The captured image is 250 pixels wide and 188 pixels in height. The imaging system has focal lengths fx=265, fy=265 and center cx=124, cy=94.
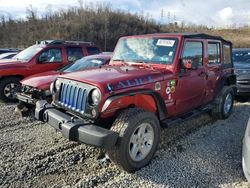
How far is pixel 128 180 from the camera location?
11.2 ft

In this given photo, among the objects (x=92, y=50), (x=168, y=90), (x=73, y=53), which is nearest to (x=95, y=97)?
(x=168, y=90)

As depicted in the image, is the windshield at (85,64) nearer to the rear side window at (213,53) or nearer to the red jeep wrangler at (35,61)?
the red jeep wrangler at (35,61)

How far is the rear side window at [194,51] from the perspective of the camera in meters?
4.58

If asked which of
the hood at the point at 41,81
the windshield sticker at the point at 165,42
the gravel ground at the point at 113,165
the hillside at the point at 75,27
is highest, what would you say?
the hillside at the point at 75,27

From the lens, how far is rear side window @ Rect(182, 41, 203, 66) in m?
4.58

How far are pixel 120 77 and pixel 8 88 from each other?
5.07 metres

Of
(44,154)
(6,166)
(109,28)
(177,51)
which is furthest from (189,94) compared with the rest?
(109,28)

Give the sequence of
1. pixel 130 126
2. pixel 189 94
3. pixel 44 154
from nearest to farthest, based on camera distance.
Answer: pixel 130 126, pixel 44 154, pixel 189 94

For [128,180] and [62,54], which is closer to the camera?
[128,180]

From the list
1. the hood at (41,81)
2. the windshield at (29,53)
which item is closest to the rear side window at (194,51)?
the hood at (41,81)

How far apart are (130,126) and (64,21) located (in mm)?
27820

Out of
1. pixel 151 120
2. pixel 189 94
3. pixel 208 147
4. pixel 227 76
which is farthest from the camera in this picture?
pixel 227 76

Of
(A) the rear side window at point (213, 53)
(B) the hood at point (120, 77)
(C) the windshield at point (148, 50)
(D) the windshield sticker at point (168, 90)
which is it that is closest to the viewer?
(B) the hood at point (120, 77)

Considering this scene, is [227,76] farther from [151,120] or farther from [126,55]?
[151,120]
